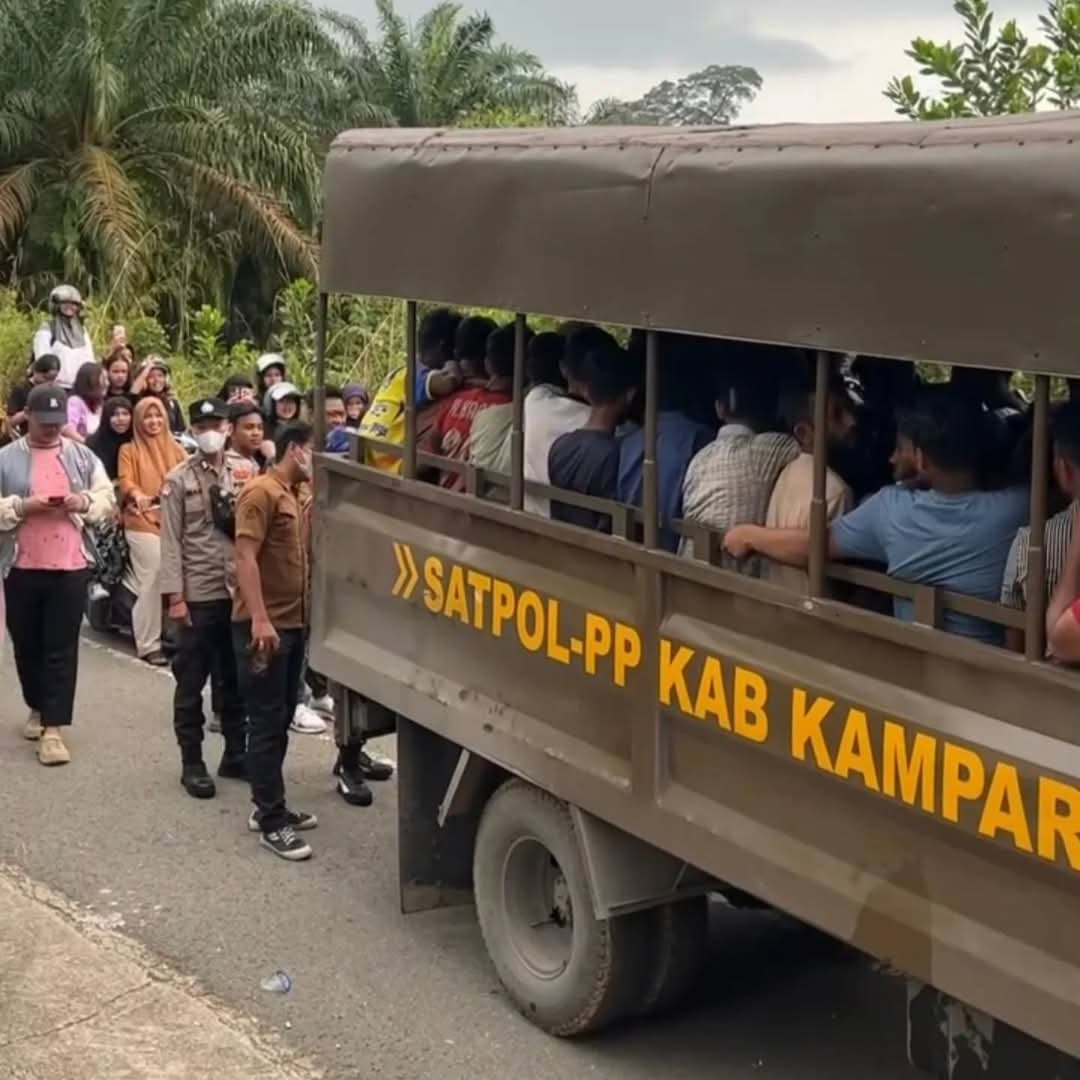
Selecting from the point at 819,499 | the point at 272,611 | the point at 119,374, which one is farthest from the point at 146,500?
the point at 819,499

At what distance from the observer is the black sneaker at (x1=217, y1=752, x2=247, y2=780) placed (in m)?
7.85

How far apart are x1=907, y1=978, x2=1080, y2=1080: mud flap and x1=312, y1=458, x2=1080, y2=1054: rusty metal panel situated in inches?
9.2

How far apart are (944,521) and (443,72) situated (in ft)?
80.4

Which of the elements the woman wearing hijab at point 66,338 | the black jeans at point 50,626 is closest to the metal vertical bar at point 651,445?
the black jeans at point 50,626

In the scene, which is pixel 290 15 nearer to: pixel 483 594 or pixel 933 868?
pixel 483 594

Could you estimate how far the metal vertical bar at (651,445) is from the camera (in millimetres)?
4773

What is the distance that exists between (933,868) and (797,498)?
40.7 inches

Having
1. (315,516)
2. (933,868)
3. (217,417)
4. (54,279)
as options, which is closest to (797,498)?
(933,868)

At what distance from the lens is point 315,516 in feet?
21.0

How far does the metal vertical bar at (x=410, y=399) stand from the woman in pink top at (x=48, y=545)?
100 inches

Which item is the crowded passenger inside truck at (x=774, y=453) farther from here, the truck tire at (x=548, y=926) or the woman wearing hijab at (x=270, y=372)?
the woman wearing hijab at (x=270, y=372)

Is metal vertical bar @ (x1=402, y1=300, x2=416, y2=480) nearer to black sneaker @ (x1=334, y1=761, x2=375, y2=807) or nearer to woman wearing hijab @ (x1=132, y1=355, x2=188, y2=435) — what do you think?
black sneaker @ (x1=334, y1=761, x2=375, y2=807)

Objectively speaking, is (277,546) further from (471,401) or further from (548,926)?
(548,926)

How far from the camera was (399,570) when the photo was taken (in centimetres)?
590
